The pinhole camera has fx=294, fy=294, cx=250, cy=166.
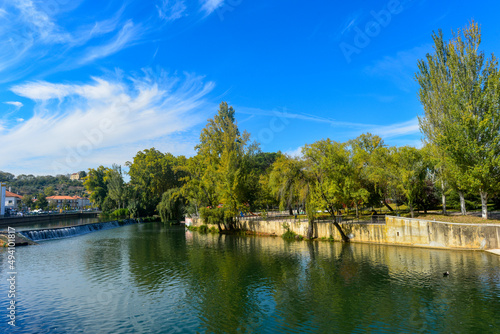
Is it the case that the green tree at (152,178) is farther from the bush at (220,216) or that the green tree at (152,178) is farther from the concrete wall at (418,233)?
the concrete wall at (418,233)

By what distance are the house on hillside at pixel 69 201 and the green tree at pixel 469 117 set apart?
520 ft

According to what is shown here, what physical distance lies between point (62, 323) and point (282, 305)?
11.2m

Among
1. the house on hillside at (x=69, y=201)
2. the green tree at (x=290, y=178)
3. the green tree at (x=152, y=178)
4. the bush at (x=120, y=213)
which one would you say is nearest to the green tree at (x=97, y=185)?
the green tree at (x=152, y=178)

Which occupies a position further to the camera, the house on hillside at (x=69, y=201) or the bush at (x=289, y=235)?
the house on hillside at (x=69, y=201)

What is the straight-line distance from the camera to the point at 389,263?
25234mm

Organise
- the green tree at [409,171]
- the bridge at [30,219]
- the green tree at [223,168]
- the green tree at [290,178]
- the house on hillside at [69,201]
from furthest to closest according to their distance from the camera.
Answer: the house on hillside at [69,201]
the bridge at [30,219]
the green tree at [223,168]
the green tree at [290,178]
the green tree at [409,171]

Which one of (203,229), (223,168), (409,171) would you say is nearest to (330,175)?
(409,171)

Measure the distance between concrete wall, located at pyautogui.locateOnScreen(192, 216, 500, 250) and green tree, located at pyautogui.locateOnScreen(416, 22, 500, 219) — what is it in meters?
4.39

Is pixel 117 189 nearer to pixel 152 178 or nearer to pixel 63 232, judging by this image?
pixel 152 178

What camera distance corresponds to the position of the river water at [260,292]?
14016 millimetres

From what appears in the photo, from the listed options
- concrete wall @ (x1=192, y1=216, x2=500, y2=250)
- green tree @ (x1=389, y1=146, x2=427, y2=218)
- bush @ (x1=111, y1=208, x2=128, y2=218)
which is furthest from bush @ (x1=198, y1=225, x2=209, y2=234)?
bush @ (x1=111, y1=208, x2=128, y2=218)

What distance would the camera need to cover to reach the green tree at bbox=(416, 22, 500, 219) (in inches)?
1226

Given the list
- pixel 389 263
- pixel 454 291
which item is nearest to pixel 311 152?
pixel 389 263

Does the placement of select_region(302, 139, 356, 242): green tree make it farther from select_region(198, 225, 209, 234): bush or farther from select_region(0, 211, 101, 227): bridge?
select_region(0, 211, 101, 227): bridge
